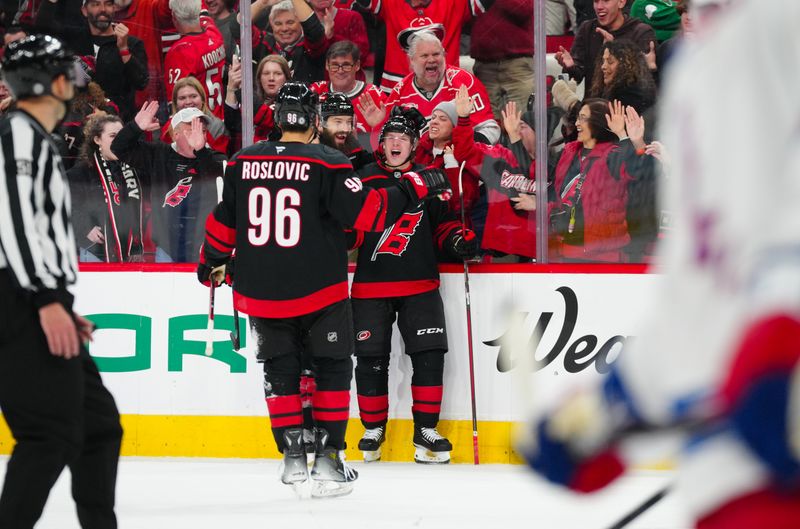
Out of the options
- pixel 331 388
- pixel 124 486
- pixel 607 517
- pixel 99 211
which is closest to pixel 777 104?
pixel 607 517

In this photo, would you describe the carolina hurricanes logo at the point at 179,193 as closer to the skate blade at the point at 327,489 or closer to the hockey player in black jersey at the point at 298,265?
the hockey player in black jersey at the point at 298,265

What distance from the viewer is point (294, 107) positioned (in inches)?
166

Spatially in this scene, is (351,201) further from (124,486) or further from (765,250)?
(765,250)

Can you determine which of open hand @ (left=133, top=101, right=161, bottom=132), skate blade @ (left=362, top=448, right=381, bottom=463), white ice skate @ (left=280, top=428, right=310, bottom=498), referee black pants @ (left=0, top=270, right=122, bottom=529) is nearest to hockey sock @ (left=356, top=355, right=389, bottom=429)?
skate blade @ (left=362, top=448, right=381, bottom=463)

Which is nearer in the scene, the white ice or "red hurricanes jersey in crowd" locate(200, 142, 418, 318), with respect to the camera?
the white ice

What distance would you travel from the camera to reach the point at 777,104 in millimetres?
799

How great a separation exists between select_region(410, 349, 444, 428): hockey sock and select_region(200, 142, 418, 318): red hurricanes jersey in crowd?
849 mm

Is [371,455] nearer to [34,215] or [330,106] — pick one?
[330,106]

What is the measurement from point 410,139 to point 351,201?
0.95m

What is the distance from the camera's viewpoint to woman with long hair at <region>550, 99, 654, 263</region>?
4.96 metres

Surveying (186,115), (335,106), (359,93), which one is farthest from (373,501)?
(186,115)

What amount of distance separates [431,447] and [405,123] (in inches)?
55.1

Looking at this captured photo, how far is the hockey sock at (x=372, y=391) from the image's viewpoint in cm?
497

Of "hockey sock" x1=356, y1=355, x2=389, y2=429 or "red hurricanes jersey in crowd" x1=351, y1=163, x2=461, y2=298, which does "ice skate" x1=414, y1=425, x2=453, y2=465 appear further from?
"red hurricanes jersey in crowd" x1=351, y1=163, x2=461, y2=298
